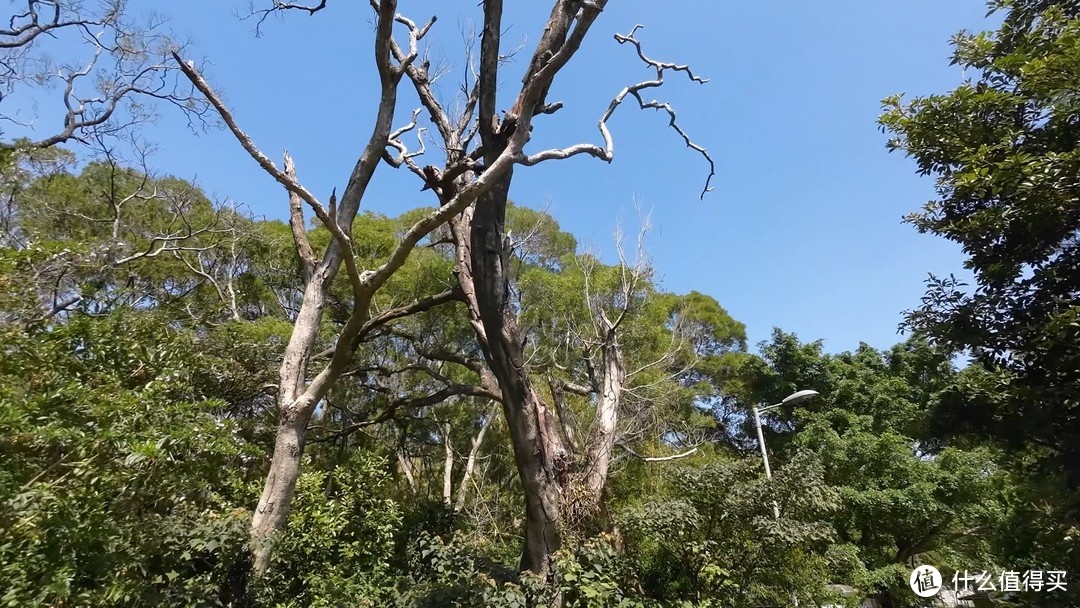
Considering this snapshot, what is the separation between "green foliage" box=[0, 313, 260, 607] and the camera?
10.0 feet

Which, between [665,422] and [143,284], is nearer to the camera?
[143,284]

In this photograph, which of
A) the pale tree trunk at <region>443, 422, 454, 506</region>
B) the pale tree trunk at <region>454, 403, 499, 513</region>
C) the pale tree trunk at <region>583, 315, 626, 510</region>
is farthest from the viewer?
the pale tree trunk at <region>443, 422, 454, 506</region>

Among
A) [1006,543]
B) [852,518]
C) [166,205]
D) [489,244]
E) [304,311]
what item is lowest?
[1006,543]

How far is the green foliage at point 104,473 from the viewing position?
10.0 feet

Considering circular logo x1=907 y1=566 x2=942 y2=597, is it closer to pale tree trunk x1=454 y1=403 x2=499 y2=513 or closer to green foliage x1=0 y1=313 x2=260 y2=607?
green foliage x1=0 y1=313 x2=260 y2=607

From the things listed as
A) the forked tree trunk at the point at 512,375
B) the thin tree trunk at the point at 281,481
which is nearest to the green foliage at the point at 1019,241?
the forked tree trunk at the point at 512,375

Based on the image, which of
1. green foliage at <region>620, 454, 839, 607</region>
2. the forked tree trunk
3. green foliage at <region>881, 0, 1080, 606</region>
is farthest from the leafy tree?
the forked tree trunk

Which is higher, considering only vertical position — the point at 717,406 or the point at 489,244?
the point at 717,406

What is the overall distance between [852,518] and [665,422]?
13.6 feet

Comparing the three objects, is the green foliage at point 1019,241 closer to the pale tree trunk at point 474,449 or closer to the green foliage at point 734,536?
the green foliage at point 734,536

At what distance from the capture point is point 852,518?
11312 millimetres

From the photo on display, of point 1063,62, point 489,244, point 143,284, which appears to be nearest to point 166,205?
point 143,284

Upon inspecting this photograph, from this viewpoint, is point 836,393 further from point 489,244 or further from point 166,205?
point 166,205

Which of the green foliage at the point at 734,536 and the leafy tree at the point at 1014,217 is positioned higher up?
the leafy tree at the point at 1014,217
